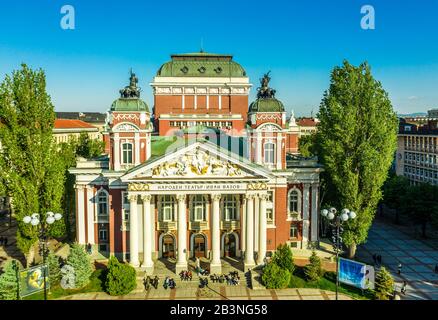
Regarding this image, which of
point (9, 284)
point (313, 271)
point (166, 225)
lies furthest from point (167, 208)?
point (9, 284)

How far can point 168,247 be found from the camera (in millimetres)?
41594

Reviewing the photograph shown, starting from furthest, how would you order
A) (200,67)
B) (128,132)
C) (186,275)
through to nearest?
(200,67) < (128,132) < (186,275)

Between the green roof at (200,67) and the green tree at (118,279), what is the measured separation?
2860 cm

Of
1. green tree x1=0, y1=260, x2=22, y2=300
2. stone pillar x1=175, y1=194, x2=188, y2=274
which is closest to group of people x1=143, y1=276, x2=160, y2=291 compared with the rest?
stone pillar x1=175, y1=194, x2=188, y2=274

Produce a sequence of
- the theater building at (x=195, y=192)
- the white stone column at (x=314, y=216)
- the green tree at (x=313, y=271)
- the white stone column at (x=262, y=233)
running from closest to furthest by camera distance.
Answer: the green tree at (x=313, y=271), the theater building at (x=195, y=192), the white stone column at (x=262, y=233), the white stone column at (x=314, y=216)

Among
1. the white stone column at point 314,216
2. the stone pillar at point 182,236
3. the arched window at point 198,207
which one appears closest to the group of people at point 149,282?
the stone pillar at point 182,236

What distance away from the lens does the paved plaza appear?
34.5m

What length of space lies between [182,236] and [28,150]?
53.5 feet

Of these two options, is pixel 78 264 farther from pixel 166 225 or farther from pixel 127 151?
pixel 127 151

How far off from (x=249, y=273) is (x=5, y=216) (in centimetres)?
4427

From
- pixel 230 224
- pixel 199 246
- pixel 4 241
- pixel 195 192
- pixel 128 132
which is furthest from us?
pixel 4 241

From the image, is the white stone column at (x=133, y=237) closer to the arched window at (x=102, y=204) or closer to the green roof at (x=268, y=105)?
the arched window at (x=102, y=204)

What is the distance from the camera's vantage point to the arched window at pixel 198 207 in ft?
134
